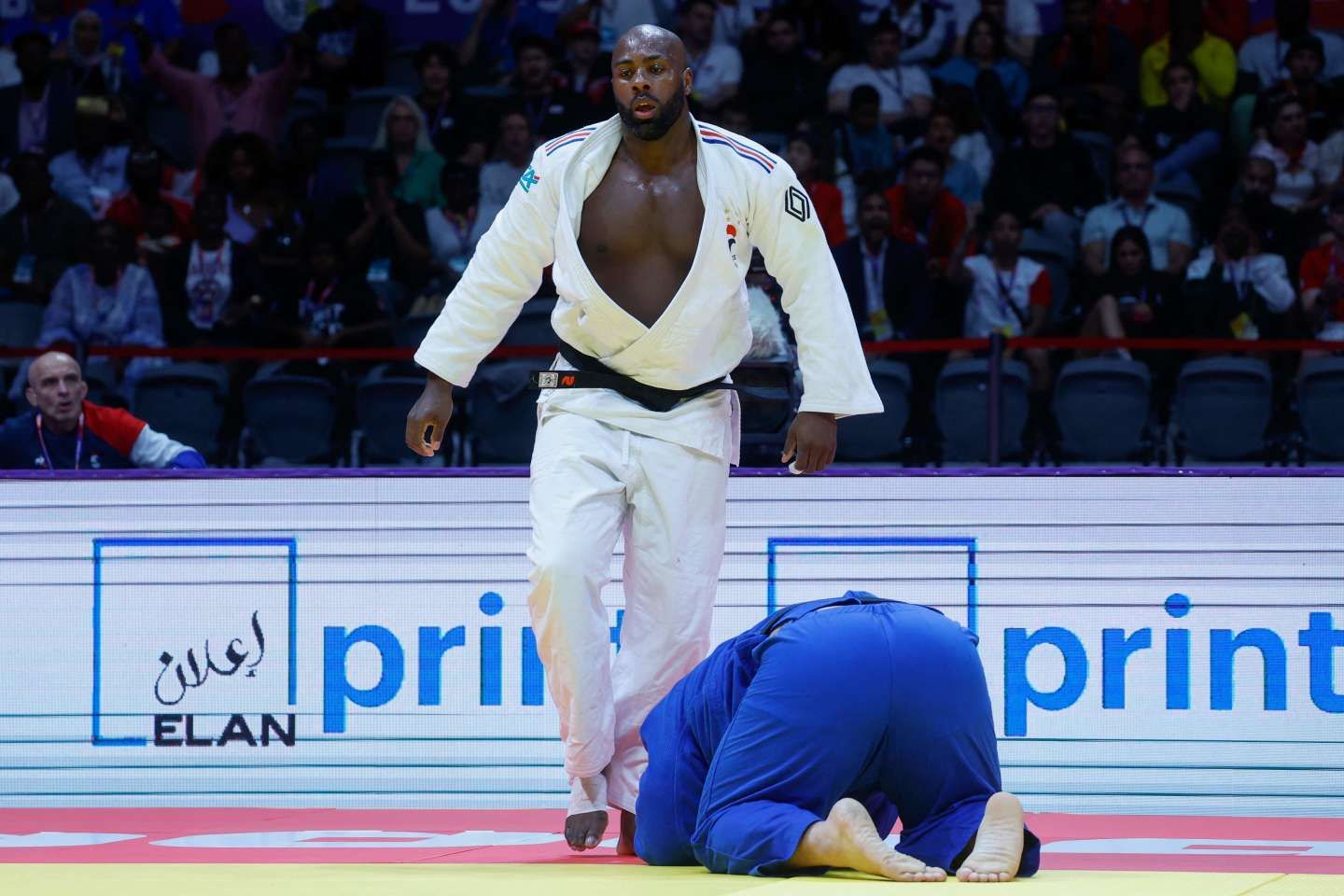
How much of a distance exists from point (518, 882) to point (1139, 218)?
6.22 metres

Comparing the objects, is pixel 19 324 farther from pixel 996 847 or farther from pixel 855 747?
pixel 996 847

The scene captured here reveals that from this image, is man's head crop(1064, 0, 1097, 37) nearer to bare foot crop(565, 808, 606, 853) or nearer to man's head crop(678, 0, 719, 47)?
man's head crop(678, 0, 719, 47)

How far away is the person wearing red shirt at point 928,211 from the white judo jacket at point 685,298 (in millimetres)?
4493

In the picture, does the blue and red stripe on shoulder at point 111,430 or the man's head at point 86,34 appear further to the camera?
the man's head at point 86,34

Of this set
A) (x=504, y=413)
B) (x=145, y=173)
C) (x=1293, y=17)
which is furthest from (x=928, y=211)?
(x=145, y=173)

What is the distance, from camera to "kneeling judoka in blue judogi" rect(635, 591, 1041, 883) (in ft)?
10.7

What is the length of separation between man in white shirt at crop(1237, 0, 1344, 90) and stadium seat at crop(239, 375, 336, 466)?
17.7 feet

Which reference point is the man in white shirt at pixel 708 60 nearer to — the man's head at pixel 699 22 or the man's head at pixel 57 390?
the man's head at pixel 699 22

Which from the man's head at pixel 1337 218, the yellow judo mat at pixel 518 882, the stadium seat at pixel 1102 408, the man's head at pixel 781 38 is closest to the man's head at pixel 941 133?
the man's head at pixel 781 38

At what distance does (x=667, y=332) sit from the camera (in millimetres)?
4094

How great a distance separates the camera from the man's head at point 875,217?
821 centimetres

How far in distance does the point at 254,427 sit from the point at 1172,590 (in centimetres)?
425

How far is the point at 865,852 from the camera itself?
3.11 meters

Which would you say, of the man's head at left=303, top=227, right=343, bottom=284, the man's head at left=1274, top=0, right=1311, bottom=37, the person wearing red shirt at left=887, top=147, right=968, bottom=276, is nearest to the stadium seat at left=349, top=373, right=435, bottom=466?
the man's head at left=303, top=227, right=343, bottom=284
